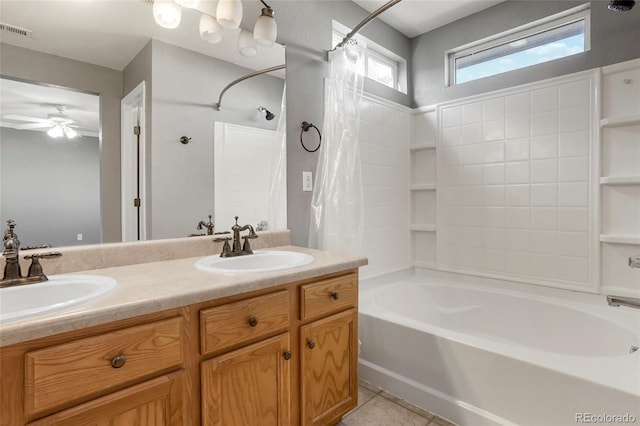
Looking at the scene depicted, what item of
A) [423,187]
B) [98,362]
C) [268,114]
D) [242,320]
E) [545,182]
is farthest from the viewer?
[423,187]

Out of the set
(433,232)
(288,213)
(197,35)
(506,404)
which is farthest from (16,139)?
(433,232)

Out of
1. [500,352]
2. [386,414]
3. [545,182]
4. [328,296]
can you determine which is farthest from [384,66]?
[386,414]

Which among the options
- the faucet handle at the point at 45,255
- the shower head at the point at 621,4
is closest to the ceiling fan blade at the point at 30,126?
the faucet handle at the point at 45,255

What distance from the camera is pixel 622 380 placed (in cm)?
122

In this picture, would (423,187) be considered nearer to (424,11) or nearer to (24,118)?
(424,11)

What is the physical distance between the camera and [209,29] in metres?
1.58

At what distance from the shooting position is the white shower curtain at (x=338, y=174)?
2072mm

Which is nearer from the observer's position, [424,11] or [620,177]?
[620,177]

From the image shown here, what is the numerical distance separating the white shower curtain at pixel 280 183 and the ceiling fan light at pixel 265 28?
33 cm

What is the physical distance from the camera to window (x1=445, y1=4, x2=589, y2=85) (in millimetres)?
2219

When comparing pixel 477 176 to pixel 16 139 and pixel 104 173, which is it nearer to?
pixel 104 173

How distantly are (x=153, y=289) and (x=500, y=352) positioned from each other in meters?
1.46

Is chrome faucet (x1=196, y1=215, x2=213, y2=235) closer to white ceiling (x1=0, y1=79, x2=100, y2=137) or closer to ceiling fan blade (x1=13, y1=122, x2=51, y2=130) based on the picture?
white ceiling (x1=0, y1=79, x2=100, y2=137)

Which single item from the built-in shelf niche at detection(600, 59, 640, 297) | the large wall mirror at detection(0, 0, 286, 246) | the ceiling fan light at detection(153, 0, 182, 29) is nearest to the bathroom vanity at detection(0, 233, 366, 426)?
the large wall mirror at detection(0, 0, 286, 246)
